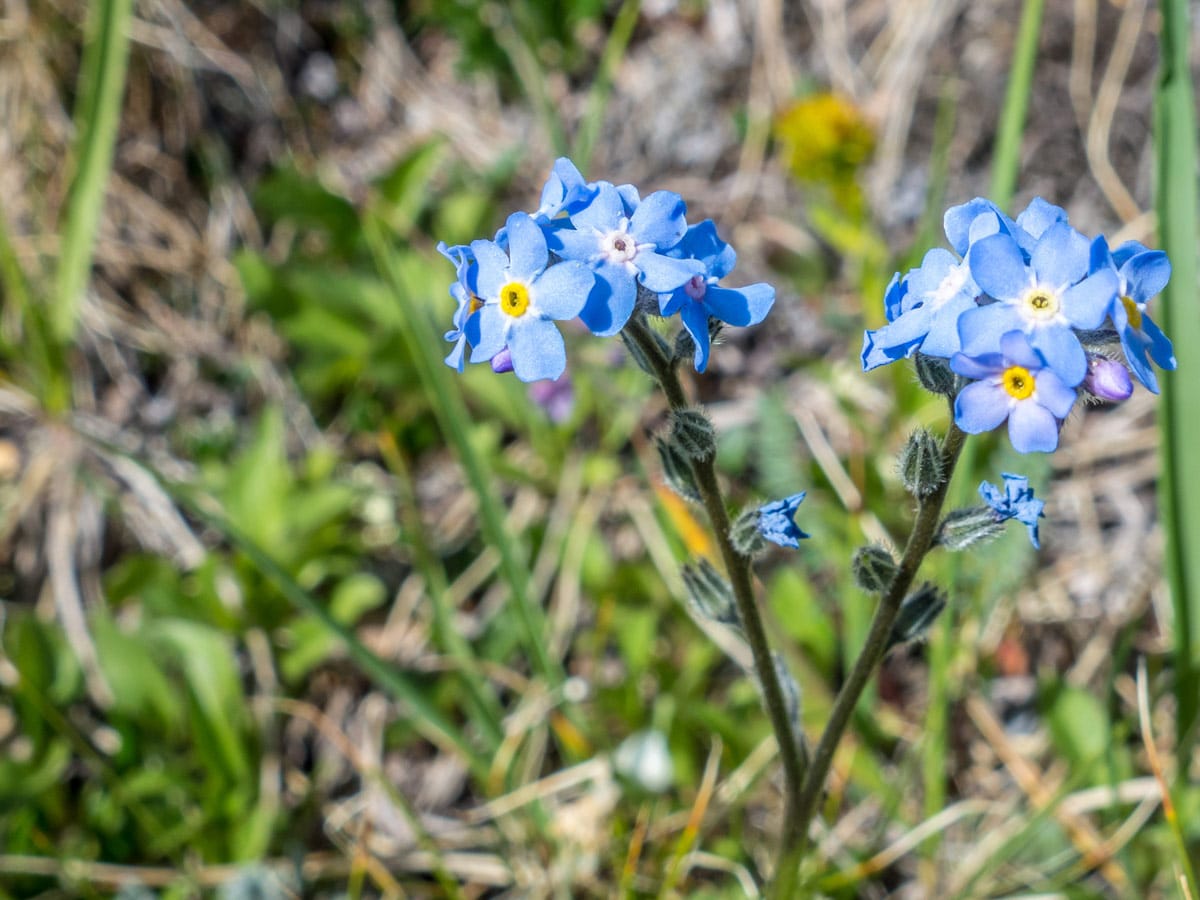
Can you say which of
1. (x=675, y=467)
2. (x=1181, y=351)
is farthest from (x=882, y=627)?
(x=1181, y=351)

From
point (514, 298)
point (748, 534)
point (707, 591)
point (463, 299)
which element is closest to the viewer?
point (514, 298)

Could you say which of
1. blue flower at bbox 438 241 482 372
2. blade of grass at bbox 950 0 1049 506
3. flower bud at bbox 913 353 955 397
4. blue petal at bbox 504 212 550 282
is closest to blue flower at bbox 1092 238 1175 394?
flower bud at bbox 913 353 955 397

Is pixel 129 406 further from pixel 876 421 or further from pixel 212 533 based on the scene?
pixel 876 421

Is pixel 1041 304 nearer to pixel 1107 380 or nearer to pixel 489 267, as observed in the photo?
pixel 1107 380

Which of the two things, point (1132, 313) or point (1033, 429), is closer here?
point (1033, 429)

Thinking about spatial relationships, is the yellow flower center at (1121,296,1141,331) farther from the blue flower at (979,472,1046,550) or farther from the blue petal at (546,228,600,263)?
the blue petal at (546,228,600,263)

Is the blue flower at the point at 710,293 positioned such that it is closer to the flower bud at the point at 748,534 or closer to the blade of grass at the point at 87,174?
the flower bud at the point at 748,534
